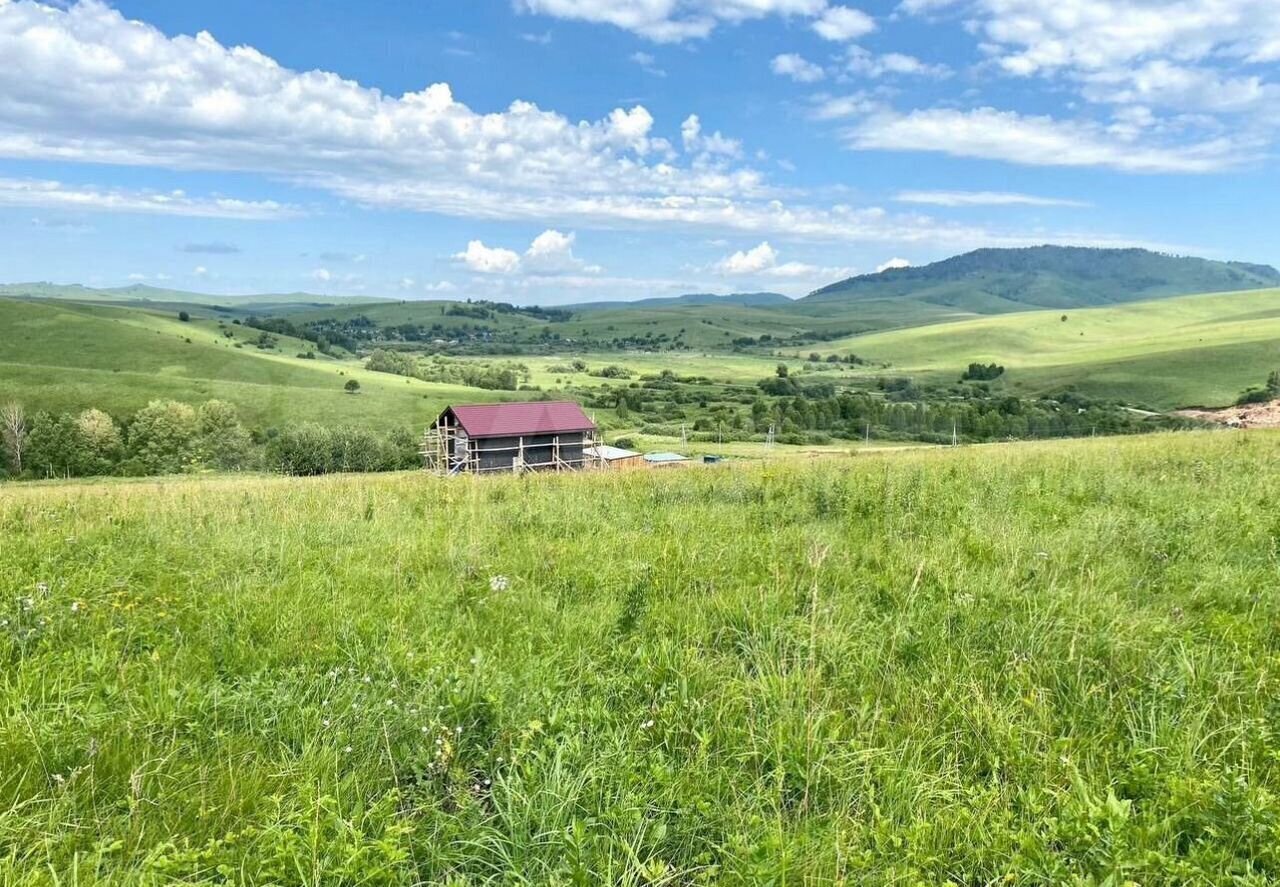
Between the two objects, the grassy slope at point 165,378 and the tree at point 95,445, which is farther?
the grassy slope at point 165,378

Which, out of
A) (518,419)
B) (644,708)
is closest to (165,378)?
(518,419)

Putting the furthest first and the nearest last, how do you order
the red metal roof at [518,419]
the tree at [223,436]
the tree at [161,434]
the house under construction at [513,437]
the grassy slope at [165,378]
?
the grassy slope at [165,378], the tree at [161,434], the tree at [223,436], the red metal roof at [518,419], the house under construction at [513,437]

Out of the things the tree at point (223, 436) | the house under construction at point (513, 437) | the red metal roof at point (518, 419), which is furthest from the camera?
the tree at point (223, 436)

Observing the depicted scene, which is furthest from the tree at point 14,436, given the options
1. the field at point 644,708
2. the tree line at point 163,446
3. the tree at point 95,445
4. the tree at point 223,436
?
the field at point 644,708

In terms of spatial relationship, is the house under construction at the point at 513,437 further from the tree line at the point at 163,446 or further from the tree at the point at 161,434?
the tree at the point at 161,434

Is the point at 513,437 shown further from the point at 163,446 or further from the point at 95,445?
the point at 95,445

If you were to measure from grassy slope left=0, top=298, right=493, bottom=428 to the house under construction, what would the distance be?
77.9 meters

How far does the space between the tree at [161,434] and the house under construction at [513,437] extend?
63896 mm

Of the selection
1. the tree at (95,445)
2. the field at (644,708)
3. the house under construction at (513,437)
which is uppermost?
the field at (644,708)

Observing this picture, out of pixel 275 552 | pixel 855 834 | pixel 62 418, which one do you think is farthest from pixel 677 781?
pixel 62 418

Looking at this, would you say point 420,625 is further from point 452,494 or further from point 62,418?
point 62,418

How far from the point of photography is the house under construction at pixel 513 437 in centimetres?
5488

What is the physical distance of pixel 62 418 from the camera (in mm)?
108938

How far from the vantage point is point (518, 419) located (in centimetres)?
5669
